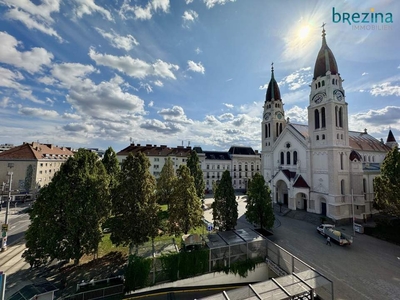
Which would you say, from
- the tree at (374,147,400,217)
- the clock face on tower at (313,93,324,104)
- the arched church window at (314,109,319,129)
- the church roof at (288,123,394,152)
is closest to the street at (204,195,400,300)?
the tree at (374,147,400,217)

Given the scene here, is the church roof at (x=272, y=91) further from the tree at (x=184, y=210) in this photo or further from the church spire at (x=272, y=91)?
the tree at (x=184, y=210)

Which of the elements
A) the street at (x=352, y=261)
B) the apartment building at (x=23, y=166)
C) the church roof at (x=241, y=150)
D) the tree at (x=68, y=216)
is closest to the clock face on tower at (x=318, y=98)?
the street at (x=352, y=261)

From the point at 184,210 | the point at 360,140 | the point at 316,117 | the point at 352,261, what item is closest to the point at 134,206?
the point at 184,210

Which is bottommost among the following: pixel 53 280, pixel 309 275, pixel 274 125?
pixel 53 280

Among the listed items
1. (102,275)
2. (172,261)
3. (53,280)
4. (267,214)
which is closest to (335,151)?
(267,214)

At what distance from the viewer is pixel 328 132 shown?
30.0 meters

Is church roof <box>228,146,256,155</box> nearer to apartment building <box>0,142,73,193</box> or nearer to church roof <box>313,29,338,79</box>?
church roof <box>313,29,338,79</box>

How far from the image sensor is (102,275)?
1481cm

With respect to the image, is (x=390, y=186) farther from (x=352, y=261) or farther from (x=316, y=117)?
(x=316, y=117)

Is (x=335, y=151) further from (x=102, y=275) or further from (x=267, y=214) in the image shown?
(x=102, y=275)

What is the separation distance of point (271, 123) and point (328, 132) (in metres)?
13.6

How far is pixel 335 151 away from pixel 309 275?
23.9m

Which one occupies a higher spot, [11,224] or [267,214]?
[267,214]

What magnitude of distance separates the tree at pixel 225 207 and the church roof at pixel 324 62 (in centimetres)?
2588
